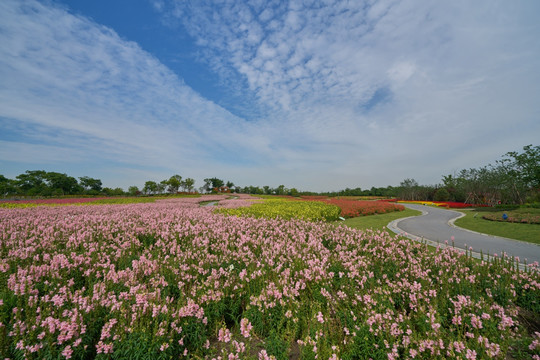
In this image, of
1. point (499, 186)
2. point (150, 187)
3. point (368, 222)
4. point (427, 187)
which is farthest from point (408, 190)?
point (150, 187)

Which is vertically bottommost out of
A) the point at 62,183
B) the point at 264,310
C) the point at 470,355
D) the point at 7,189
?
the point at 264,310

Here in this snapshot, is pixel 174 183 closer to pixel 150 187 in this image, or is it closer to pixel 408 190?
pixel 150 187

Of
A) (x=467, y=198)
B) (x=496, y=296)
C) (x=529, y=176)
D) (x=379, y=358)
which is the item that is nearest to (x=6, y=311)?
(x=379, y=358)

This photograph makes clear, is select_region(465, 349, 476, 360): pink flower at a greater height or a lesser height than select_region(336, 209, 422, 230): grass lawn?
greater

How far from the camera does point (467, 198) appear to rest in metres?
41.5

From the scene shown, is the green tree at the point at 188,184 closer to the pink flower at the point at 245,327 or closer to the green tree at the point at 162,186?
the green tree at the point at 162,186

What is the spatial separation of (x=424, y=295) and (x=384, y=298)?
91 cm

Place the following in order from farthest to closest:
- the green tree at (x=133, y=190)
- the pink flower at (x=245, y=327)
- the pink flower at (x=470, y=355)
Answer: the green tree at (x=133, y=190) → the pink flower at (x=245, y=327) → the pink flower at (x=470, y=355)

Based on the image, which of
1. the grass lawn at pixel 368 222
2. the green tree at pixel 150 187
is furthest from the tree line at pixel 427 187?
the grass lawn at pixel 368 222

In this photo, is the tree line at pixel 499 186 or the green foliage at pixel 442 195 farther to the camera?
the green foliage at pixel 442 195

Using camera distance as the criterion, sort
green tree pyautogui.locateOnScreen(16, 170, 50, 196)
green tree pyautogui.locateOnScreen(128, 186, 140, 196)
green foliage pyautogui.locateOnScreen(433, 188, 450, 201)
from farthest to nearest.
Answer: green tree pyautogui.locateOnScreen(128, 186, 140, 196) < green tree pyautogui.locateOnScreen(16, 170, 50, 196) < green foliage pyautogui.locateOnScreen(433, 188, 450, 201)

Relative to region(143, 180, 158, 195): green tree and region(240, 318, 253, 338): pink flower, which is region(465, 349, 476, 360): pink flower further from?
region(143, 180, 158, 195): green tree

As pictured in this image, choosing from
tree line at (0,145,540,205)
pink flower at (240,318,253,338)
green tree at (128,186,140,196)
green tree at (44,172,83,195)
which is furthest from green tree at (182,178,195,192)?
pink flower at (240,318,253,338)

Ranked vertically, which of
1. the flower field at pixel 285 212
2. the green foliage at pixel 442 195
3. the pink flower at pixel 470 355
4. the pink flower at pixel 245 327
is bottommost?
the pink flower at pixel 470 355
